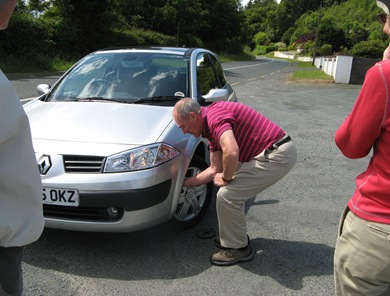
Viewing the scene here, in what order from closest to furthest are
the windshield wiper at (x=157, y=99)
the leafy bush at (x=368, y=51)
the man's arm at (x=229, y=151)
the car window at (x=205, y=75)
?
the man's arm at (x=229, y=151) < the windshield wiper at (x=157, y=99) < the car window at (x=205, y=75) < the leafy bush at (x=368, y=51)

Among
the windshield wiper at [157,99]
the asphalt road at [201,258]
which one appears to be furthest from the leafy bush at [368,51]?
the windshield wiper at [157,99]

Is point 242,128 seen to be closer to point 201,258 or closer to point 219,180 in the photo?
point 219,180

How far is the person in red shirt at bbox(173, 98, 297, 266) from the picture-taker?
116 inches

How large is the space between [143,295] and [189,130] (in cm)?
123

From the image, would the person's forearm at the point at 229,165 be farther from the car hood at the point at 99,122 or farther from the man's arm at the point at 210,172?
the car hood at the point at 99,122

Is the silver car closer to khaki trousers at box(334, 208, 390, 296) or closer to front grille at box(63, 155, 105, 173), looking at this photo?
front grille at box(63, 155, 105, 173)

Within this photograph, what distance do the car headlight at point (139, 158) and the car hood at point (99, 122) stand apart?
84 mm

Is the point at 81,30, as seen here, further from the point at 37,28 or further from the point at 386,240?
the point at 386,240

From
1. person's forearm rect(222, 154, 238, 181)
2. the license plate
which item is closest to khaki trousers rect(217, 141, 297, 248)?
person's forearm rect(222, 154, 238, 181)

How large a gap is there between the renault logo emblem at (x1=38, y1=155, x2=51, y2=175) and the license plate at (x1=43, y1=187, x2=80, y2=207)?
136 millimetres

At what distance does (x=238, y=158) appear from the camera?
3.03 m

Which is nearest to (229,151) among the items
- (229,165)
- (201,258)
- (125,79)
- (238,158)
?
(229,165)

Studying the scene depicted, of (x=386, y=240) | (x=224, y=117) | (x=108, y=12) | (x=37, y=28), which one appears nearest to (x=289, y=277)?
(x=224, y=117)

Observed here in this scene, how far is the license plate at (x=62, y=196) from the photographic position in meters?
2.89
